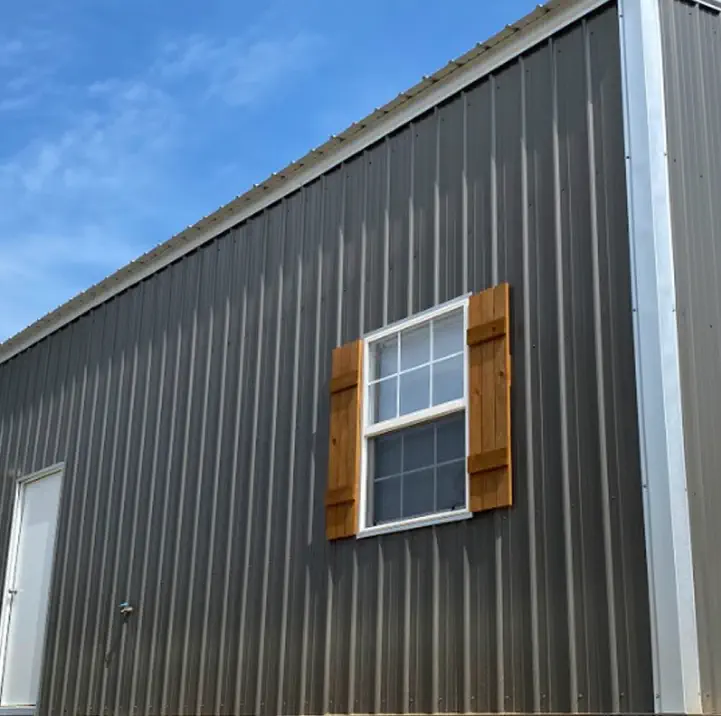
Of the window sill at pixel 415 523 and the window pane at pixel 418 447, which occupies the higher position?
the window pane at pixel 418 447

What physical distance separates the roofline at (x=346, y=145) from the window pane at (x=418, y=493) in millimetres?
2602

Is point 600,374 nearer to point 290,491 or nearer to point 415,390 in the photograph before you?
point 415,390

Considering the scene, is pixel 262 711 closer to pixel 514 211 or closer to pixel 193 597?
pixel 193 597

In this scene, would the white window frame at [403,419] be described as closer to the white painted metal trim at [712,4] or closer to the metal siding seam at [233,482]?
the metal siding seam at [233,482]

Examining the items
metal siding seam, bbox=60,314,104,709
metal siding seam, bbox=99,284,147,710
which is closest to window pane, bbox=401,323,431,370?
metal siding seam, bbox=99,284,147,710

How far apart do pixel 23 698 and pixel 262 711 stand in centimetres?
387

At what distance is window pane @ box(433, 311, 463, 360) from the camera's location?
7.83m

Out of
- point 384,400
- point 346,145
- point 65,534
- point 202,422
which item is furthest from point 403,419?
point 65,534

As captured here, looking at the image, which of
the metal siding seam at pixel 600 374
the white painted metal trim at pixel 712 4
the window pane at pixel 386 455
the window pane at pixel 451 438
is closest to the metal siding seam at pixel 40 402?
the window pane at pixel 386 455

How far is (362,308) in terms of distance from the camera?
8.62 metres

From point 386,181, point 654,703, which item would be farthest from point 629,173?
point 654,703

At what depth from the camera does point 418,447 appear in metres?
7.86

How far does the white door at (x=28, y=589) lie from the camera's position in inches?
449

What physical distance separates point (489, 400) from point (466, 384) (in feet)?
0.89
